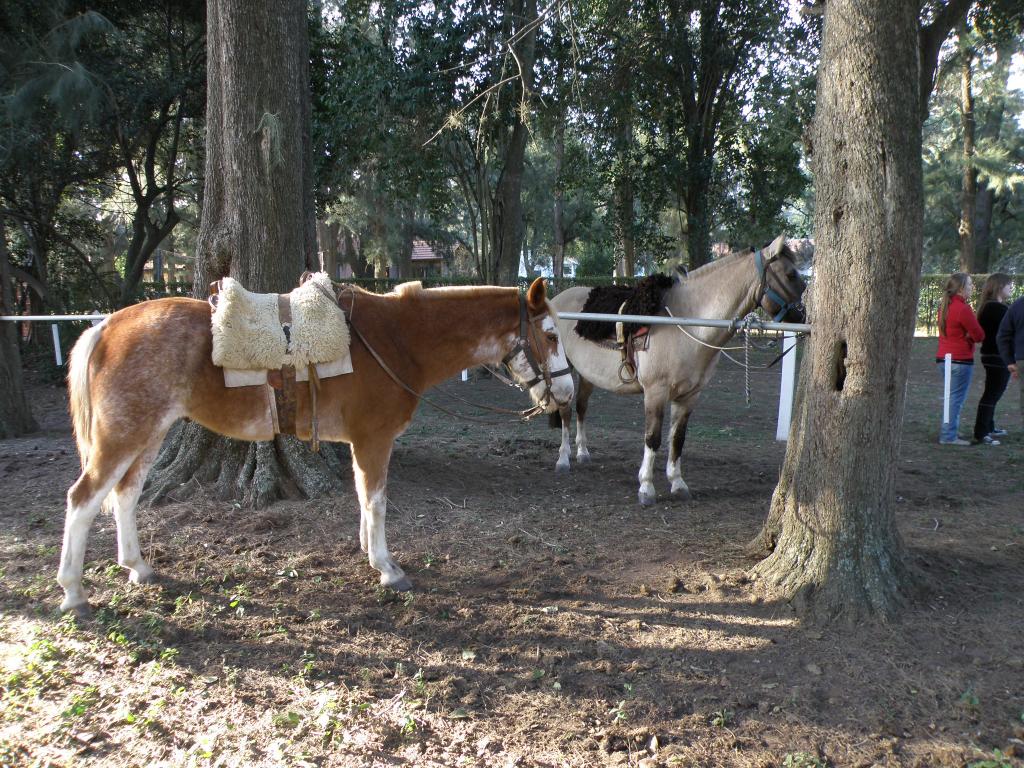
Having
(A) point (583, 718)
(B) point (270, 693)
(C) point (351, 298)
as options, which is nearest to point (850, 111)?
(C) point (351, 298)

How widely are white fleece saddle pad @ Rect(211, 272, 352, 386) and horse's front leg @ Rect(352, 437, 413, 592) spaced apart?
510 mm

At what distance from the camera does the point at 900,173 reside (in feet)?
11.3

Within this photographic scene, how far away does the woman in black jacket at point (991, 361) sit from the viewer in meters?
7.96

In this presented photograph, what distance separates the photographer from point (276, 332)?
377 centimetres

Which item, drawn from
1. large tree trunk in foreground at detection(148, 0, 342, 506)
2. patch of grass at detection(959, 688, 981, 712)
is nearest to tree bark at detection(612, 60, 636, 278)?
large tree trunk in foreground at detection(148, 0, 342, 506)

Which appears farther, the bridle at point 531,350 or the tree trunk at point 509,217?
the tree trunk at point 509,217

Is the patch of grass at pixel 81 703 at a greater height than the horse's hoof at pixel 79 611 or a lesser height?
lesser

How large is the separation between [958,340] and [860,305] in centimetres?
577

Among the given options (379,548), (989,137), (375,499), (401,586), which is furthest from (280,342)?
(989,137)

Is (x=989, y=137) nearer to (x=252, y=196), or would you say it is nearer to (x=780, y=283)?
(x=780, y=283)

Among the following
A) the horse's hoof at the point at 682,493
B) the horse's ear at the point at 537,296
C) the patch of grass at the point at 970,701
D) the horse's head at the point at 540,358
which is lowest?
the patch of grass at the point at 970,701

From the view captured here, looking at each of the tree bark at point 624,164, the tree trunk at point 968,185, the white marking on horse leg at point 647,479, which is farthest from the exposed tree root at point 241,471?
the tree trunk at point 968,185

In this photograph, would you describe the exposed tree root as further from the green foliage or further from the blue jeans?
the green foliage

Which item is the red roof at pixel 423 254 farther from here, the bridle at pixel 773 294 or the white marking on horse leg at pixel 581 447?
the bridle at pixel 773 294
